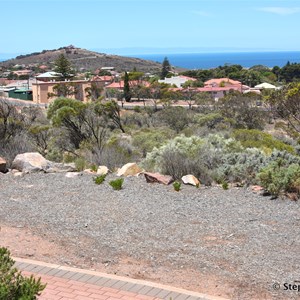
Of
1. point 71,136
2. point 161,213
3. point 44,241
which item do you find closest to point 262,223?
point 161,213

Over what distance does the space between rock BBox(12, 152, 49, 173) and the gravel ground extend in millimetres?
1024

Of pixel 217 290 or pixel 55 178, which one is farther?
pixel 55 178

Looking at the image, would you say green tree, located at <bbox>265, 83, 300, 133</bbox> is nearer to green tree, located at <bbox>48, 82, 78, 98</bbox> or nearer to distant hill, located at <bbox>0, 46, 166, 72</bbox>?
green tree, located at <bbox>48, 82, 78, 98</bbox>

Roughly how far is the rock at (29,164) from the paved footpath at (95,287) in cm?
579

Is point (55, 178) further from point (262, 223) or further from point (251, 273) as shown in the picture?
point (251, 273)

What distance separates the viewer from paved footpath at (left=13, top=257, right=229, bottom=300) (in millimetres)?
5301

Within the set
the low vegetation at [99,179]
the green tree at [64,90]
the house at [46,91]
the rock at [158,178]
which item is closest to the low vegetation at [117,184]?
the low vegetation at [99,179]

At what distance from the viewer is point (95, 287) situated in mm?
5559

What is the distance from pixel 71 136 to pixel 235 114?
19.2m

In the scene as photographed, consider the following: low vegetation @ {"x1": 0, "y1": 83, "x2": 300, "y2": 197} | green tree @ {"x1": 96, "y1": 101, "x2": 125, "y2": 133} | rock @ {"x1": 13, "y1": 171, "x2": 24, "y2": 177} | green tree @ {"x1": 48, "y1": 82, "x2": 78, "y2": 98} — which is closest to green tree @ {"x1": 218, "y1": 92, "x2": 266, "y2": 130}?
low vegetation @ {"x1": 0, "y1": 83, "x2": 300, "y2": 197}

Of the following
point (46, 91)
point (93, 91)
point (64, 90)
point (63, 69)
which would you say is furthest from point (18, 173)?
point (63, 69)

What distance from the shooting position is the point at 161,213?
8312mm

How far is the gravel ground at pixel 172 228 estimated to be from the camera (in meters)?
5.98

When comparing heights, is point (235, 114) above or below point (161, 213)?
below
